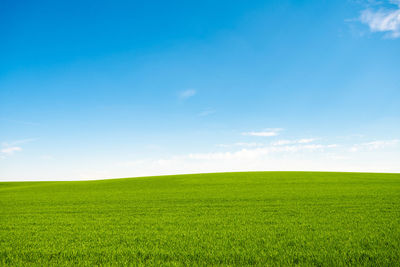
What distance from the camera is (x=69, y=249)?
662cm

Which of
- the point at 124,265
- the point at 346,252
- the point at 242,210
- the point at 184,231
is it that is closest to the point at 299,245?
the point at 346,252

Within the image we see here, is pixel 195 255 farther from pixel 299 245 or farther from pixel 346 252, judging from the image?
pixel 346 252

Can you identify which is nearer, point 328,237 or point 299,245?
point 299,245

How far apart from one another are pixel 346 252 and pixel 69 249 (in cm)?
738

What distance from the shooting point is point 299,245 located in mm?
6551

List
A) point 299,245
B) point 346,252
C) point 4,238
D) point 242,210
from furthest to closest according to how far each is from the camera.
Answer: point 242,210 → point 4,238 → point 299,245 → point 346,252

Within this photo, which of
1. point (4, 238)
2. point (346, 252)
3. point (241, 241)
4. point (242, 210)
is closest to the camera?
point (346, 252)

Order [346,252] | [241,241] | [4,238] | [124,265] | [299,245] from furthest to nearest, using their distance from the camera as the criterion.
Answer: [4,238]
[241,241]
[299,245]
[346,252]
[124,265]

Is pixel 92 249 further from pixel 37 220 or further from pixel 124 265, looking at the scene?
pixel 37 220

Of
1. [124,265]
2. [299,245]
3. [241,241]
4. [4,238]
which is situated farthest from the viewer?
[4,238]

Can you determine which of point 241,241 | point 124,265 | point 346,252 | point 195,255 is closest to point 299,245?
point 346,252

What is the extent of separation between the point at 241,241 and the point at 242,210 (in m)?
5.04

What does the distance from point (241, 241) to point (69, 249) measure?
4.89 m

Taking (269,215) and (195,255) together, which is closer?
(195,255)
